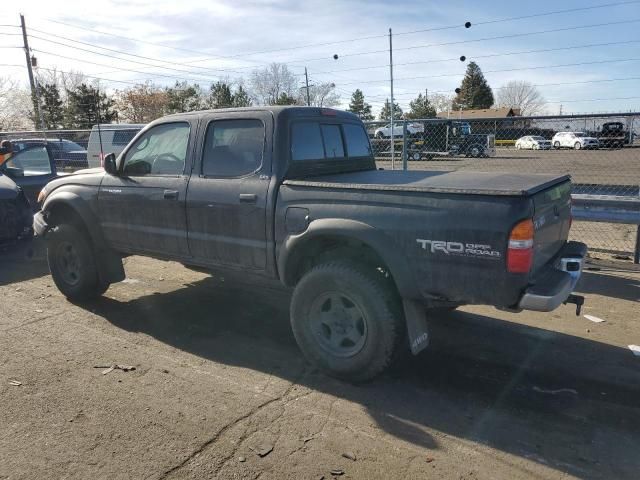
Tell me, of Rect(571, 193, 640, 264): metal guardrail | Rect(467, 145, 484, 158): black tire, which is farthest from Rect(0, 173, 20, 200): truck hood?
Rect(467, 145, 484, 158): black tire

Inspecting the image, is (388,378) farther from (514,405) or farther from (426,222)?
(426,222)

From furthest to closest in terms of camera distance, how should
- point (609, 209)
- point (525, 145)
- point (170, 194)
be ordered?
1. point (525, 145)
2. point (609, 209)
3. point (170, 194)

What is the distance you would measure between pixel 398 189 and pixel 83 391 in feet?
8.92

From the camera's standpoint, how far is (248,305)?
5727 mm

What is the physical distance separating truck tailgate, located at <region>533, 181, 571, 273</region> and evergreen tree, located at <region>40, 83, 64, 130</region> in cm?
5091

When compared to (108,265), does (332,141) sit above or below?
above

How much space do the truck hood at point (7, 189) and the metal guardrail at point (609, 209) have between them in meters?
8.33

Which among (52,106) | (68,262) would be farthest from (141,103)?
(68,262)

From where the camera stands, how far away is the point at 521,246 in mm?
3082

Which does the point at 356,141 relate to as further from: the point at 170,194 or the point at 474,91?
the point at 474,91

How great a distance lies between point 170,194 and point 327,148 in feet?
5.02

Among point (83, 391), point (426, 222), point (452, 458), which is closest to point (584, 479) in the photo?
point (452, 458)

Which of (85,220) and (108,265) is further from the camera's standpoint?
(108,265)

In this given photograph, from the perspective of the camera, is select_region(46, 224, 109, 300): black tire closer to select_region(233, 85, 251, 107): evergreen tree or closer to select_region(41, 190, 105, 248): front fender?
select_region(41, 190, 105, 248): front fender
